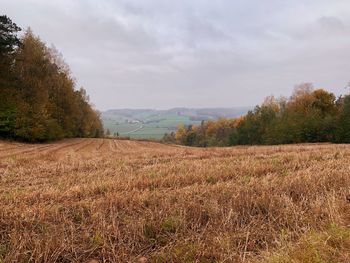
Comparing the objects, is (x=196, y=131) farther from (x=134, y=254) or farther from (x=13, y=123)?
(x=134, y=254)

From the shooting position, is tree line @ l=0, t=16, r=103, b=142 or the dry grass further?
tree line @ l=0, t=16, r=103, b=142

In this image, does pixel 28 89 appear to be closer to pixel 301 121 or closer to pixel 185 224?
pixel 185 224

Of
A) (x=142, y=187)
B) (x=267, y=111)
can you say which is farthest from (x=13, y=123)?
(x=267, y=111)

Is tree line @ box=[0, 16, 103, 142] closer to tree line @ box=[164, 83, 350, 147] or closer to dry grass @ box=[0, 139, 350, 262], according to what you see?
dry grass @ box=[0, 139, 350, 262]

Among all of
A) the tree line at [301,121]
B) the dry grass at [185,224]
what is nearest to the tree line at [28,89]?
the dry grass at [185,224]

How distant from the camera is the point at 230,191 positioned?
20.9 feet

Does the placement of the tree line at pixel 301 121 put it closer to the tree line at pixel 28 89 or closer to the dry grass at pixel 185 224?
the tree line at pixel 28 89

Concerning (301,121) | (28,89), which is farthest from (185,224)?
(301,121)

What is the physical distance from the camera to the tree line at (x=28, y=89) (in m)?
41.0

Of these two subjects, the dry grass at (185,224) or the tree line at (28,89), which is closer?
the dry grass at (185,224)

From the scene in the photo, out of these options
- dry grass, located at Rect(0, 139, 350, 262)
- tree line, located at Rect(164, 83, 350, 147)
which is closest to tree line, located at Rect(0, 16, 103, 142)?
dry grass, located at Rect(0, 139, 350, 262)

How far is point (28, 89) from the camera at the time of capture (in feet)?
147

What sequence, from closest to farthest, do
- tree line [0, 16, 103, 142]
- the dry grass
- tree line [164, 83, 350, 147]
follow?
the dry grass
tree line [0, 16, 103, 142]
tree line [164, 83, 350, 147]

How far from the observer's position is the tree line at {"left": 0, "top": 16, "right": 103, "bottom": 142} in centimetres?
4097
